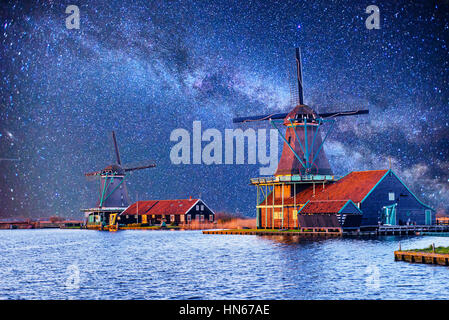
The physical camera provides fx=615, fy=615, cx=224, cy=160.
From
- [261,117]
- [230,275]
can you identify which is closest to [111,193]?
[261,117]

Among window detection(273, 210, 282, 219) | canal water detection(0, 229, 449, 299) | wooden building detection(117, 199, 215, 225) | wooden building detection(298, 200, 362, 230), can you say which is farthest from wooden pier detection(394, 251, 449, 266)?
wooden building detection(117, 199, 215, 225)

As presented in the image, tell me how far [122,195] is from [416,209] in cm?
6871

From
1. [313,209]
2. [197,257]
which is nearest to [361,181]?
[313,209]

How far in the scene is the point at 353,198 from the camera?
65812 millimetres

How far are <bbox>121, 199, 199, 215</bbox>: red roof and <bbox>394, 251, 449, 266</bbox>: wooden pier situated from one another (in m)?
72.0

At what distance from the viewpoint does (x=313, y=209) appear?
221 feet

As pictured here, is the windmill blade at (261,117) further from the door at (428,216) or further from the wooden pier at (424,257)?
the wooden pier at (424,257)

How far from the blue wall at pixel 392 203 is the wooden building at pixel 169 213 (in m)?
47.6

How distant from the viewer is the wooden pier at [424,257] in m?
34.6

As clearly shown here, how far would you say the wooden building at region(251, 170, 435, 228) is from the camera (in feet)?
216

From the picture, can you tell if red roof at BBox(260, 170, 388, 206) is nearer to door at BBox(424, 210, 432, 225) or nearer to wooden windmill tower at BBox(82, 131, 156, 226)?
door at BBox(424, 210, 432, 225)

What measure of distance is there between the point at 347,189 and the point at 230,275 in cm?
3651

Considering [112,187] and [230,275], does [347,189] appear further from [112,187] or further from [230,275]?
[112,187]

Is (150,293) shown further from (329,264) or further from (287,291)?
(329,264)
